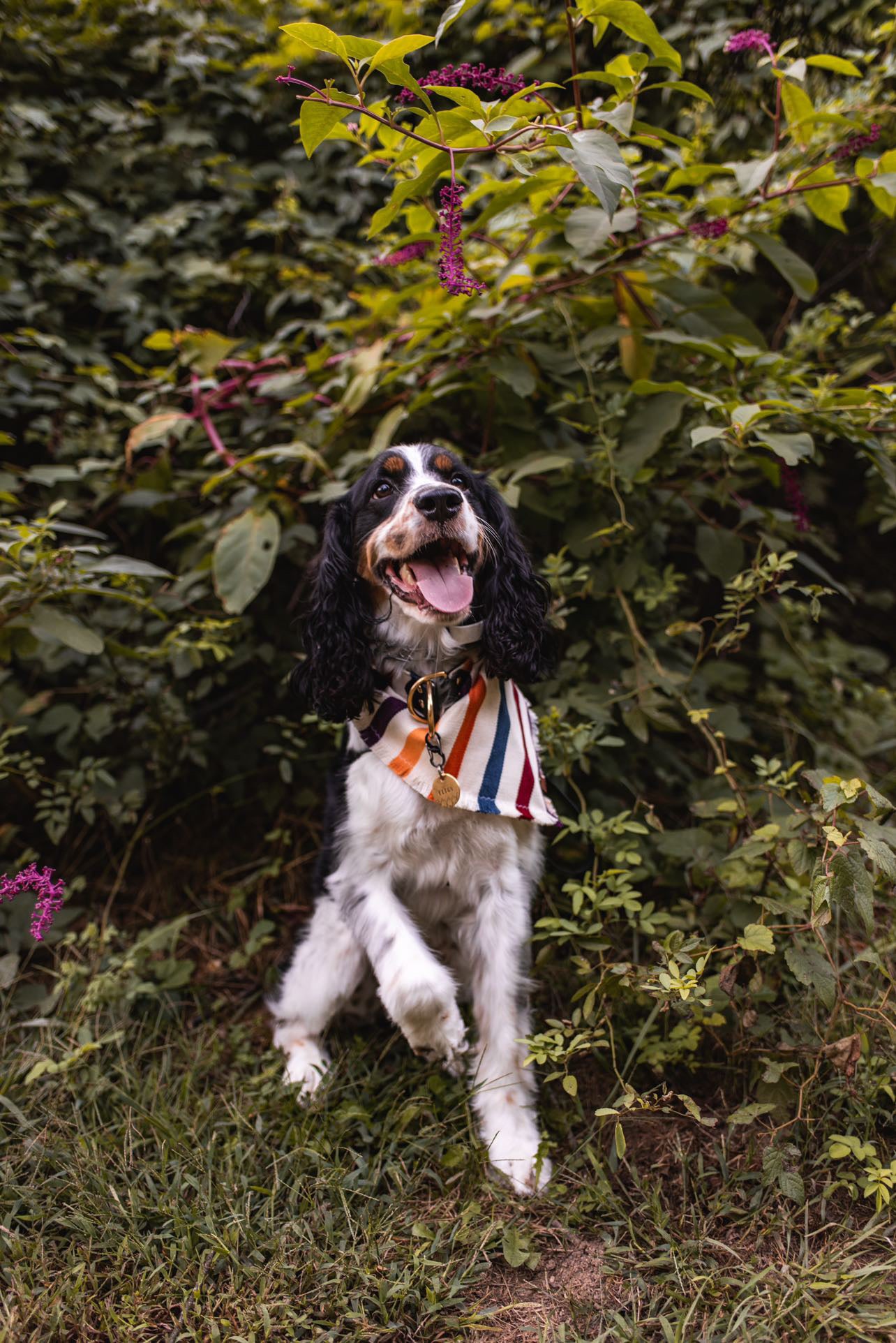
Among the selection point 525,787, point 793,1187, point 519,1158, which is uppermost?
point 525,787

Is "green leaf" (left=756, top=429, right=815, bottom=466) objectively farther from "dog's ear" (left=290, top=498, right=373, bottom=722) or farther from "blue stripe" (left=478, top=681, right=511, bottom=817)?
"dog's ear" (left=290, top=498, right=373, bottom=722)

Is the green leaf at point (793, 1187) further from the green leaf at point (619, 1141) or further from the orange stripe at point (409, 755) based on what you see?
the orange stripe at point (409, 755)

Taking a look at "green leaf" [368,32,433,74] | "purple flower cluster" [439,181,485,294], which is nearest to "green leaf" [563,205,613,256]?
Result: "purple flower cluster" [439,181,485,294]

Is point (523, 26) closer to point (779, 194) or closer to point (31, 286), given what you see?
point (779, 194)

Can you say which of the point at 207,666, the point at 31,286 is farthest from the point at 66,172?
the point at 207,666

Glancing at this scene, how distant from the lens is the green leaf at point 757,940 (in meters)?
1.95

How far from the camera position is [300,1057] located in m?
2.55

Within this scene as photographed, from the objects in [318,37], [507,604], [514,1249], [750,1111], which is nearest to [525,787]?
[507,604]

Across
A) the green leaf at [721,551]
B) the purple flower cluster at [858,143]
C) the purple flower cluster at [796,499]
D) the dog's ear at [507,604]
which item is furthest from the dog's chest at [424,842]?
the purple flower cluster at [858,143]

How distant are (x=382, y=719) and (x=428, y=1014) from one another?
734 millimetres

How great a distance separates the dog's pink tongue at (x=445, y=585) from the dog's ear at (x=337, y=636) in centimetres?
26

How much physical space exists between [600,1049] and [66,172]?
4.33 m

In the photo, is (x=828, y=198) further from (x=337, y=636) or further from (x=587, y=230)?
(x=337, y=636)

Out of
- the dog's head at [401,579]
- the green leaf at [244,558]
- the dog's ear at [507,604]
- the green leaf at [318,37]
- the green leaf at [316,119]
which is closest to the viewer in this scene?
the green leaf at [318,37]
